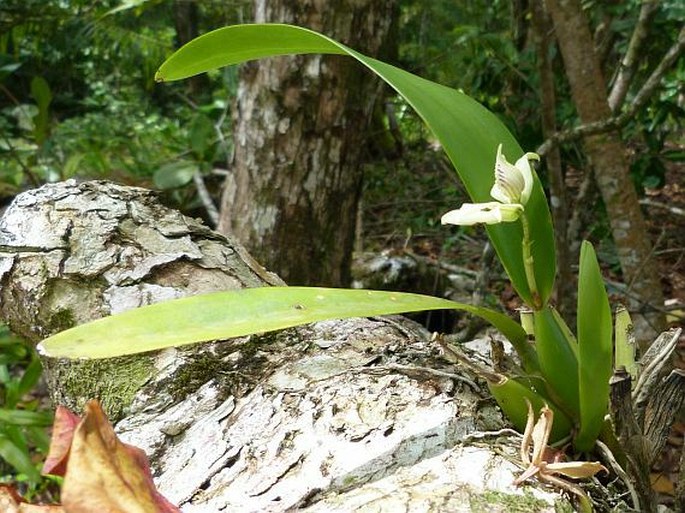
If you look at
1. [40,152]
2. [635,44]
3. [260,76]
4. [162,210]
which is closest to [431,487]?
[162,210]

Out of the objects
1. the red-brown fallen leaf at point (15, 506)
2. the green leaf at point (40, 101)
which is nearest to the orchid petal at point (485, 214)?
the red-brown fallen leaf at point (15, 506)

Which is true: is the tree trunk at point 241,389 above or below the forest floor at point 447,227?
above

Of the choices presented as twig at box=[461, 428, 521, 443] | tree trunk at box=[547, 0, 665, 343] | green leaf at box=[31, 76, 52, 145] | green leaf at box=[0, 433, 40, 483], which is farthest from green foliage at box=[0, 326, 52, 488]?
tree trunk at box=[547, 0, 665, 343]

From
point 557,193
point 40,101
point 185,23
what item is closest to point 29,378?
point 40,101

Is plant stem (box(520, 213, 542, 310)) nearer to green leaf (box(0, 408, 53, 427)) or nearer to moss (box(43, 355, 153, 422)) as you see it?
moss (box(43, 355, 153, 422))

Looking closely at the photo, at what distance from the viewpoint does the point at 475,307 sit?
61 cm

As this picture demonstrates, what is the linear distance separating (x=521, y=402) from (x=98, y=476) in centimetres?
34

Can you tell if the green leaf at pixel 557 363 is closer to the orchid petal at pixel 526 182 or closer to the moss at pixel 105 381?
the orchid petal at pixel 526 182

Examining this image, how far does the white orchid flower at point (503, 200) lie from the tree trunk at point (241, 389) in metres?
0.17

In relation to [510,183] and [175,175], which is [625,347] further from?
[175,175]

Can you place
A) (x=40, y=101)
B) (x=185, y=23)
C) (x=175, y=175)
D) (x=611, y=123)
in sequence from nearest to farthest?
(x=611, y=123) < (x=40, y=101) < (x=175, y=175) < (x=185, y=23)

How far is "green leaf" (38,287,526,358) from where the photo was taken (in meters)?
0.48

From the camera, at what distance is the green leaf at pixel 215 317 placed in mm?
481

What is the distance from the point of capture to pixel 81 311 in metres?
0.81
